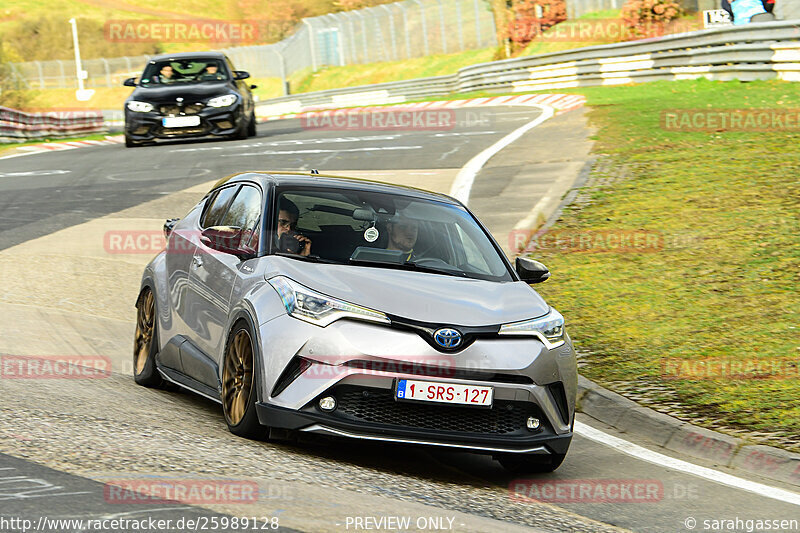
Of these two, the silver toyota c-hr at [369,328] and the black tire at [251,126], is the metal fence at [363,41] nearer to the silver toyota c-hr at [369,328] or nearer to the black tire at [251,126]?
the black tire at [251,126]

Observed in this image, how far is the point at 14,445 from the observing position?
5.64m

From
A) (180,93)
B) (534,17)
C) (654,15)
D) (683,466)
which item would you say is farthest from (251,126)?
(534,17)

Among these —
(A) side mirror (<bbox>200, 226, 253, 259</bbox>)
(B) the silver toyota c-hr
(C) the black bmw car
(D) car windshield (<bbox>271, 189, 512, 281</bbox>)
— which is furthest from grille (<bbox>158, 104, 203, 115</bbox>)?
(A) side mirror (<bbox>200, 226, 253, 259</bbox>)

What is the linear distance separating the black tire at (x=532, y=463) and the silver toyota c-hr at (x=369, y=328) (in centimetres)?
1

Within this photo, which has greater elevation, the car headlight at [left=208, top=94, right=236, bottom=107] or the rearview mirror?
the rearview mirror

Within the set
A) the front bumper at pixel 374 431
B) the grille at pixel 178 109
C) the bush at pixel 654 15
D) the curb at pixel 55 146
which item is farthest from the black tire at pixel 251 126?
the front bumper at pixel 374 431

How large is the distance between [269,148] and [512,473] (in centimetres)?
1747

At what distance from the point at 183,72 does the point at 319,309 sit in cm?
2068

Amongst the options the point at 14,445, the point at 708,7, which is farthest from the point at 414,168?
the point at 708,7

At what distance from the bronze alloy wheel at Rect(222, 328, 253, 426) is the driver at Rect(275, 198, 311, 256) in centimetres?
67

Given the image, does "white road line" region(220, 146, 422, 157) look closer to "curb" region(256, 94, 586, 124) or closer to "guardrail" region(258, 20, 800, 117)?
"curb" region(256, 94, 586, 124)

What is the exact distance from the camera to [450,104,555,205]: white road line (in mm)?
17236

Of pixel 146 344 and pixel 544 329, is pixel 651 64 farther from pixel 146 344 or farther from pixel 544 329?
pixel 544 329

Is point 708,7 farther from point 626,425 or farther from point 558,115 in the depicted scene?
point 626,425
